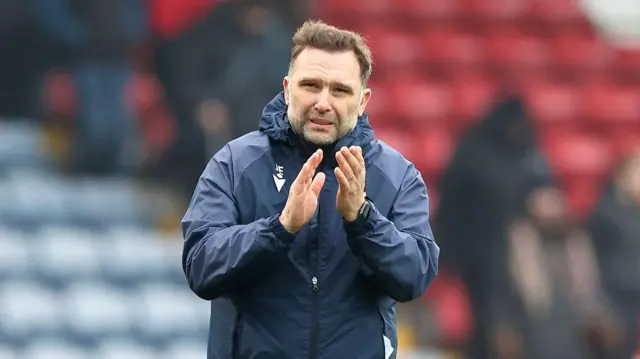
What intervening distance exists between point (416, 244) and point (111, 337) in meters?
4.07

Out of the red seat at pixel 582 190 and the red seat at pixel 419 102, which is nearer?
the red seat at pixel 582 190

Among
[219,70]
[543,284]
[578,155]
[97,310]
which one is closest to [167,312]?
[97,310]

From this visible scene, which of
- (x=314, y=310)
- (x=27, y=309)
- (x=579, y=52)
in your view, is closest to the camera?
(x=314, y=310)

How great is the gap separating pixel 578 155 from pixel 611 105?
2.39 ft

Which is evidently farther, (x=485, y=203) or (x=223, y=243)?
(x=485, y=203)

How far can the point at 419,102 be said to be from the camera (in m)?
8.66

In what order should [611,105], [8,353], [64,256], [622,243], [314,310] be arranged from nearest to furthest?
[314,310], [8,353], [64,256], [622,243], [611,105]

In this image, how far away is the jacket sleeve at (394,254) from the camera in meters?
2.79

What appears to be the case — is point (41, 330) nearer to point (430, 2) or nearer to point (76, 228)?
point (76, 228)

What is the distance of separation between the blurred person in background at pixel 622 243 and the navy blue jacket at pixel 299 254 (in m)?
4.61

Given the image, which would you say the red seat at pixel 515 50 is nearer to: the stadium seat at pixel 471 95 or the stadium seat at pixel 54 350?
the stadium seat at pixel 471 95

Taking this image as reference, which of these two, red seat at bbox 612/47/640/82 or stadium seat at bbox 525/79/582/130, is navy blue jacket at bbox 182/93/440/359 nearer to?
stadium seat at bbox 525/79/582/130

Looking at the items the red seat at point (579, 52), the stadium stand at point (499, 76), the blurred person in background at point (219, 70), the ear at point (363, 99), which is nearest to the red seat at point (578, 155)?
the stadium stand at point (499, 76)

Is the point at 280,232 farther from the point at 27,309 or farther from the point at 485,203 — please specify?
the point at 485,203
